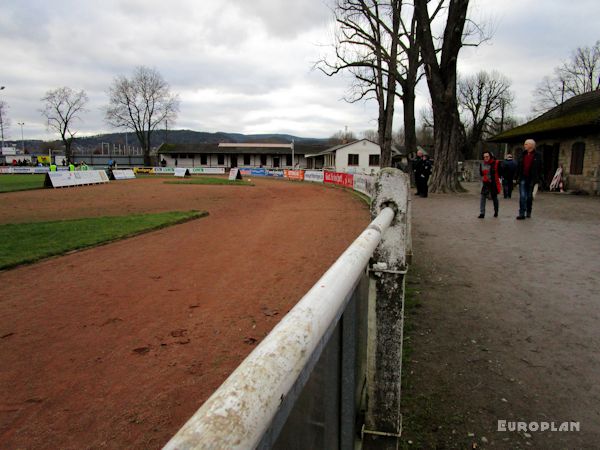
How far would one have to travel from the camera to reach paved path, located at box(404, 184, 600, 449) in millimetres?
2840

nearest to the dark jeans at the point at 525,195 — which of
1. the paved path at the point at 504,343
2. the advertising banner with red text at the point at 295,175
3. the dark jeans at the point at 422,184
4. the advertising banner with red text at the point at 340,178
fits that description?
the paved path at the point at 504,343

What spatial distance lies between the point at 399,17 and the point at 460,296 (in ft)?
81.5

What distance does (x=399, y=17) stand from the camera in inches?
1011

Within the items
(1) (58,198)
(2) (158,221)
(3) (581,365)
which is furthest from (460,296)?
(1) (58,198)

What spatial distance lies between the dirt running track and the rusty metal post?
5.62 feet

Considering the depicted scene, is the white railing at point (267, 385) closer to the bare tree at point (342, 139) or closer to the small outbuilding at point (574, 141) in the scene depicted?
the small outbuilding at point (574, 141)

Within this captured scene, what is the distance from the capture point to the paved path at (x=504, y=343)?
2840 mm

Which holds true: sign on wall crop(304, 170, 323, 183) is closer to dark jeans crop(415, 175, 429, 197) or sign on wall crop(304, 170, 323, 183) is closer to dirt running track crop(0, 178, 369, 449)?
dark jeans crop(415, 175, 429, 197)

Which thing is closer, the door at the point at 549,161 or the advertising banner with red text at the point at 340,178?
the door at the point at 549,161

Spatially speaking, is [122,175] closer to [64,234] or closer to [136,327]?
[64,234]

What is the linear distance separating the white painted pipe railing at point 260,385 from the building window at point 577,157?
24627 mm

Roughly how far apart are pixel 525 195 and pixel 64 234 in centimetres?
1262

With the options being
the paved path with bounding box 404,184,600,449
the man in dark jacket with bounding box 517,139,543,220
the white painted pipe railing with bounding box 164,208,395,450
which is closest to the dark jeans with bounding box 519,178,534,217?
the man in dark jacket with bounding box 517,139,543,220

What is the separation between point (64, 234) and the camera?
11547 millimetres
